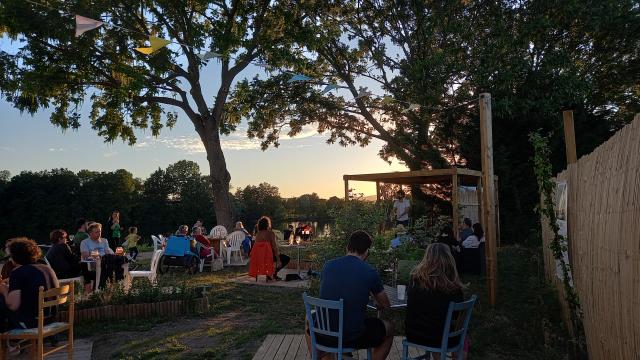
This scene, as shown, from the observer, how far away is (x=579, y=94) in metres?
13.8

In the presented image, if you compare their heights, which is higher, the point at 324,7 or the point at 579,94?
the point at 324,7

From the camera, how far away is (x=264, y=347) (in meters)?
4.87

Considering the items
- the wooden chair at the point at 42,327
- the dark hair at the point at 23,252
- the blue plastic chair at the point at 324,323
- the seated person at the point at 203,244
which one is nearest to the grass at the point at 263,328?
the wooden chair at the point at 42,327

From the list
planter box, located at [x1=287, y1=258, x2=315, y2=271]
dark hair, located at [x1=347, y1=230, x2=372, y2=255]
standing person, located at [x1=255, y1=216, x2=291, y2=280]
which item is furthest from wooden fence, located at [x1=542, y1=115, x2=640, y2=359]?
planter box, located at [x1=287, y1=258, x2=315, y2=271]

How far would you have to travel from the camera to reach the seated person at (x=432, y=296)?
11.6 ft

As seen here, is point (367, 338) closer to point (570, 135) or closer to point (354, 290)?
point (354, 290)

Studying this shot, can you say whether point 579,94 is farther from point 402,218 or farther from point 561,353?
point 561,353

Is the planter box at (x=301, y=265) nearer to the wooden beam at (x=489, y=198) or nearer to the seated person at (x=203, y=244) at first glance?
the seated person at (x=203, y=244)

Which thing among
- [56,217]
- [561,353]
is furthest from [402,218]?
[56,217]

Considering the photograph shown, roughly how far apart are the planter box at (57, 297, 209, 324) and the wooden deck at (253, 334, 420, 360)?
73.2 inches

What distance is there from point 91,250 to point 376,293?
583 cm

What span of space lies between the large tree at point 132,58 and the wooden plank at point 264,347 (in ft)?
30.0

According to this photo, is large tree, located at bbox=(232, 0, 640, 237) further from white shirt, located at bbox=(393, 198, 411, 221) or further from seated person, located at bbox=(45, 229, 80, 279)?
seated person, located at bbox=(45, 229, 80, 279)

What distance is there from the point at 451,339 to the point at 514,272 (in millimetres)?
6661
